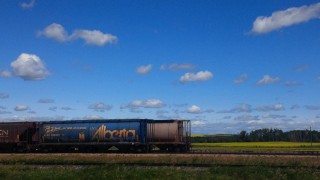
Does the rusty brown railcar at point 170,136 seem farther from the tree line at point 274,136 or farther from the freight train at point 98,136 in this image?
the tree line at point 274,136

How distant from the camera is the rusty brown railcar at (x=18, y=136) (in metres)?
46.0

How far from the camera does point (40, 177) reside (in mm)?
20938

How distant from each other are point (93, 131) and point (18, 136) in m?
8.90

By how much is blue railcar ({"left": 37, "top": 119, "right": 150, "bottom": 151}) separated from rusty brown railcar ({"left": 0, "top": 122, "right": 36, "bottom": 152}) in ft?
3.89

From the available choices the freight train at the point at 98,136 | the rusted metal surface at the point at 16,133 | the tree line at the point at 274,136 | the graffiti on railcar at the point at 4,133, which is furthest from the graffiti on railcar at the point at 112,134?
the tree line at the point at 274,136

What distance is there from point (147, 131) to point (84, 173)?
22.2 m

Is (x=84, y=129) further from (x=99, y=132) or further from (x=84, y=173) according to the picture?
(x=84, y=173)

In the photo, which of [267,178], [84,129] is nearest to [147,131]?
[84,129]

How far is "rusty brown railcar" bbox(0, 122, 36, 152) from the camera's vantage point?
45987 mm

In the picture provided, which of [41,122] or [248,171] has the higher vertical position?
[41,122]

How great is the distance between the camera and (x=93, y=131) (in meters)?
43.8

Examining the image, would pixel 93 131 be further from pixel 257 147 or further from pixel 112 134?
pixel 257 147

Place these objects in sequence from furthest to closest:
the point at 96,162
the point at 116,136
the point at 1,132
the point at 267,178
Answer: the point at 1,132 → the point at 116,136 → the point at 96,162 → the point at 267,178

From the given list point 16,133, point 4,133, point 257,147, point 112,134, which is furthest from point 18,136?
point 257,147
